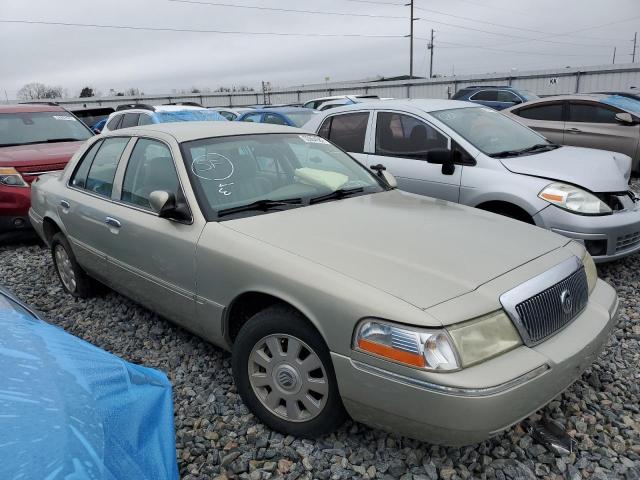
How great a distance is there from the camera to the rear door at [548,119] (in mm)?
8953

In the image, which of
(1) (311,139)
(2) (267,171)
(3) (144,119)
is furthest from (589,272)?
(3) (144,119)

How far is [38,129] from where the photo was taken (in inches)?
285

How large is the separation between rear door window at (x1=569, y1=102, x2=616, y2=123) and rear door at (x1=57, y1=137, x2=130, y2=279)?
26.3 feet

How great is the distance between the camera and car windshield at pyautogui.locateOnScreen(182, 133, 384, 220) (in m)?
3.06

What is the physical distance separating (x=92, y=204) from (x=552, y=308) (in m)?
3.27

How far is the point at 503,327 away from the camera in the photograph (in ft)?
7.02

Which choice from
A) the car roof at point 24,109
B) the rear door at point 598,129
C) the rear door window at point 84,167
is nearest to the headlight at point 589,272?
the rear door window at point 84,167

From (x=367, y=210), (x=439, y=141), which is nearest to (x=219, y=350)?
(x=367, y=210)

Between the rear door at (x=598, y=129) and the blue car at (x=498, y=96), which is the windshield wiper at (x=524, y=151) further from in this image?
the blue car at (x=498, y=96)

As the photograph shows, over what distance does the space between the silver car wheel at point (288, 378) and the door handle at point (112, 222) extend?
1.51 metres

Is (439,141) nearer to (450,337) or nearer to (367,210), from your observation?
(367,210)

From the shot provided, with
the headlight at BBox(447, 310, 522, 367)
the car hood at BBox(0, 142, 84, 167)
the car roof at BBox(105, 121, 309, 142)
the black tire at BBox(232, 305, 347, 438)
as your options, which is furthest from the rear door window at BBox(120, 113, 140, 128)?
the headlight at BBox(447, 310, 522, 367)

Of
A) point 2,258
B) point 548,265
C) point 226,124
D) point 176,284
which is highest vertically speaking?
point 226,124

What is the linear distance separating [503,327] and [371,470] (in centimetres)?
94
